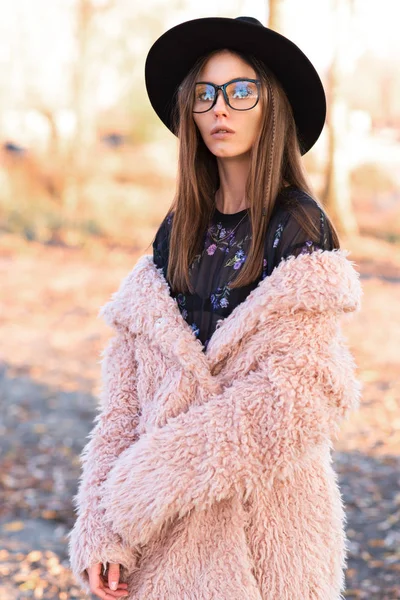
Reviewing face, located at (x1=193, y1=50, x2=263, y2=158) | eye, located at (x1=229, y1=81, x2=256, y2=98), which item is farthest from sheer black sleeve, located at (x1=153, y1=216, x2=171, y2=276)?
eye, located at (x1=229, y1=81, x2=256, y2=98)

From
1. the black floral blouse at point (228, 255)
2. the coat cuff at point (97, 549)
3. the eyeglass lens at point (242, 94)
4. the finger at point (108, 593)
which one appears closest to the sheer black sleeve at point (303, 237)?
the black floral blouse at point (228, 255)

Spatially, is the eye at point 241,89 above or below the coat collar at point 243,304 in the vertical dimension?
above

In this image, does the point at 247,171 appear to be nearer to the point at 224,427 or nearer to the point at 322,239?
the point at 322,239

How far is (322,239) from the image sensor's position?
1.60 m

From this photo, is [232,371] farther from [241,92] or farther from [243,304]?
[241,92]

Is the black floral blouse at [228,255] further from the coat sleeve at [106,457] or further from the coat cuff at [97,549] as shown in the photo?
the coat cuff at [97,549]

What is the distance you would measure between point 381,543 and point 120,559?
283cm

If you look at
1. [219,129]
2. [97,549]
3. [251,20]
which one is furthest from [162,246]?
[97,549]

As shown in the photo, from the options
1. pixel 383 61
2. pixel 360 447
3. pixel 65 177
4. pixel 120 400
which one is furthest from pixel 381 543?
pixel 383 61

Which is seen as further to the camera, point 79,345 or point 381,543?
point 79,345

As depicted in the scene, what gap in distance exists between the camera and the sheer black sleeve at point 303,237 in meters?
1.59

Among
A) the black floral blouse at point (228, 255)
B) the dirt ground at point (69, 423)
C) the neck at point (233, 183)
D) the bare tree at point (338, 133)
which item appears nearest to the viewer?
the black floral blouse at point (228, 255)

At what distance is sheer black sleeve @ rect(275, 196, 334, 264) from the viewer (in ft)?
5.23

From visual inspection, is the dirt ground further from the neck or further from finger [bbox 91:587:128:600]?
finger [bbox 91:587:128:600]
